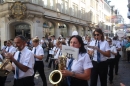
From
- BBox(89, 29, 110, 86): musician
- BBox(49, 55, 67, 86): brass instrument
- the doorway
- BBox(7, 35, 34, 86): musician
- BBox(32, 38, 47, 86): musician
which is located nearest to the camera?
BBox(49, 55, 67, 86): brass instrument

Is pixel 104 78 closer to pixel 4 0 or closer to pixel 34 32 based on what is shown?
pixel 34 32

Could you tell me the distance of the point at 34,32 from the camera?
2353cm

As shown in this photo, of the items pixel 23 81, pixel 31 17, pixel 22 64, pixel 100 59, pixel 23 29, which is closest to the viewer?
A: pixel 22 64

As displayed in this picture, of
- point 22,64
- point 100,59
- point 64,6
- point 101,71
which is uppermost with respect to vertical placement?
point 64,6

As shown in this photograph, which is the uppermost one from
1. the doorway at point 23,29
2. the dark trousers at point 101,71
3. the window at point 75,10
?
the window at point 75,10

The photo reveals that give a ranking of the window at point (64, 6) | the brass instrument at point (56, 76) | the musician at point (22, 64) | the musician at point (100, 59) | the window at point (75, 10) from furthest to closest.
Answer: the window at point (75, 10)
the window at point (64, 6)
the musician at point (100, 59)
the musician at point (22, 64)
the brass instrument at point (56, 76)

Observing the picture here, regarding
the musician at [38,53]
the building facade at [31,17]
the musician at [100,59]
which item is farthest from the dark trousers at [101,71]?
the building facade at [31,17]

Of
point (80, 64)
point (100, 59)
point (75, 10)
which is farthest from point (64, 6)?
point (80, 64)

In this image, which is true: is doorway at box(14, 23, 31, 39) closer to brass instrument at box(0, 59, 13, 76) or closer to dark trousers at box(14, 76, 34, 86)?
brass instrument at box(0, 59, 13, 76)

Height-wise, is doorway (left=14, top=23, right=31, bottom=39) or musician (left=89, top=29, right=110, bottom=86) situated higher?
doorway (left=14, top=23, right=31, bottom=39)

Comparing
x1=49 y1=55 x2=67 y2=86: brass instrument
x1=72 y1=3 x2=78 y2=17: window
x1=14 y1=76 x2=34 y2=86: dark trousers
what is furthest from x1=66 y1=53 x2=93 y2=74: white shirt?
x1=72 y1=3 x2=78 y2=17: window

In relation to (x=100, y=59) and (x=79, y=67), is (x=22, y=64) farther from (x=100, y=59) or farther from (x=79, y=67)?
(x=100, y=59)

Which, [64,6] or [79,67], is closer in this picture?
[79,67]

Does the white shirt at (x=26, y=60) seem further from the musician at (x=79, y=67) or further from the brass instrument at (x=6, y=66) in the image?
the musician at (x=79, y=67)
